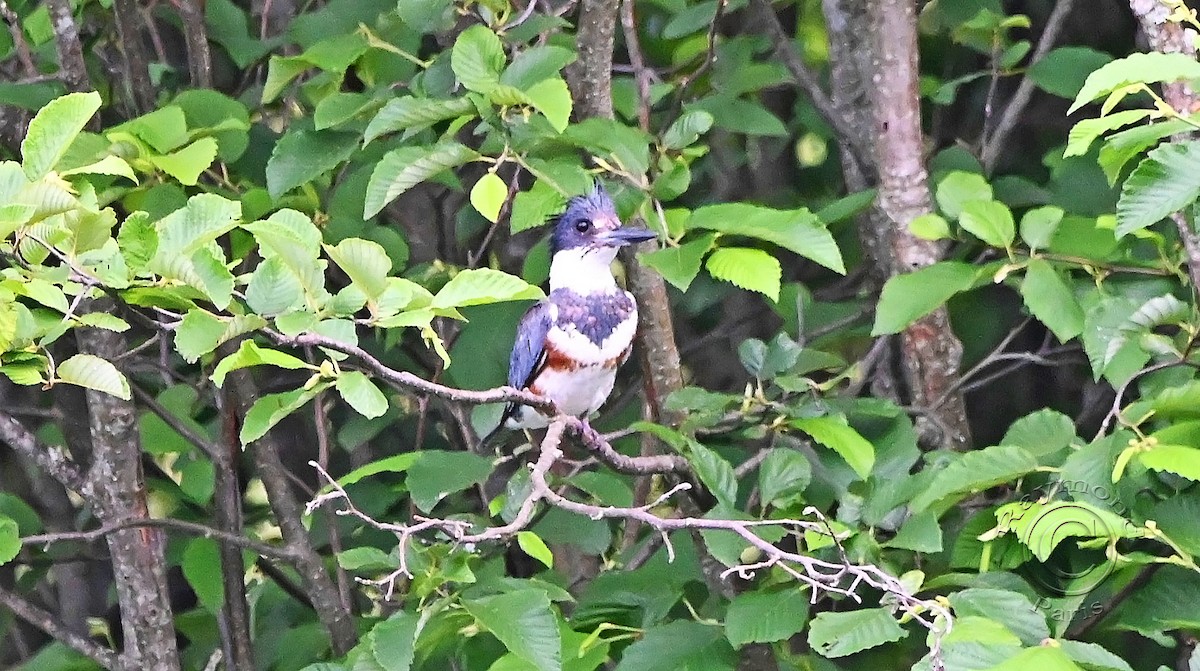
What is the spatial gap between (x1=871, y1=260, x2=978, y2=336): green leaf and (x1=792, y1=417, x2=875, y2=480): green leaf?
20cm

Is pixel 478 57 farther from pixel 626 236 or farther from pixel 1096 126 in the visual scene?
pixel 1096 126

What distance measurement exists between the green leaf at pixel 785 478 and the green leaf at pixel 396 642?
2.00 feet

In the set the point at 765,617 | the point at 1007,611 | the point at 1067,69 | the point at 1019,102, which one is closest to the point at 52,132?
the point at 765,617

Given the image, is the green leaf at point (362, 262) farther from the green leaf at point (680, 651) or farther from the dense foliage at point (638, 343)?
the green leaf at point (680, 651)

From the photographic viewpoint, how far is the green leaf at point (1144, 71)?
1596mm

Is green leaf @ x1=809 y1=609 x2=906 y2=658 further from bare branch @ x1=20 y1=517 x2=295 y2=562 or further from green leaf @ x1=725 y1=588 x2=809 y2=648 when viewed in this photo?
bare branch @ x1=20 y1=517 x2=295 y2=562

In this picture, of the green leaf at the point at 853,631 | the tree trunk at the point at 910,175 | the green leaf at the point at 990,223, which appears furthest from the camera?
the tree trunk at the point at 910,175

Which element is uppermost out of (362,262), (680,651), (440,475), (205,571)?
(362,262)

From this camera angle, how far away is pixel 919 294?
2.35 metres

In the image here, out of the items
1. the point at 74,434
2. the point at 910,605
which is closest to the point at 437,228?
the point at 74,434

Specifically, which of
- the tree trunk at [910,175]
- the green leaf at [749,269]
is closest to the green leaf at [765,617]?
the green leaf at [749,269]

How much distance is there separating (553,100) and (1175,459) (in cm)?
104

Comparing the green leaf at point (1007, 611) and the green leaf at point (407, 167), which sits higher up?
the green leaf at point (407, 167)

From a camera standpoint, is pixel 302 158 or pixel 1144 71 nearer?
pixel 1144 71
